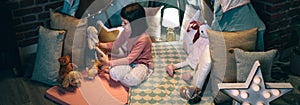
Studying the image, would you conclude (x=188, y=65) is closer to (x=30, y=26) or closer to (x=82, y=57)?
(x=82, y=57)

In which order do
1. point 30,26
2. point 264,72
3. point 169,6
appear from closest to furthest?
point 264,72 < point 30,26 < point 169,6

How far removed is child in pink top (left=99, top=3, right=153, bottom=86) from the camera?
273cm

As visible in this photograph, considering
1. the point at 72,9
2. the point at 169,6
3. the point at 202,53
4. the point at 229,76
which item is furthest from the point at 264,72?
the point at 72,9

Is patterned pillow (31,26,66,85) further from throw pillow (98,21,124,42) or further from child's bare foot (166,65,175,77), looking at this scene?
child's bare foot (166,65,175,77)

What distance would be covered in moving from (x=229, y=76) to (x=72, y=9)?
1.22 meters

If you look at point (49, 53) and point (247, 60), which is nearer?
point (247, 60)

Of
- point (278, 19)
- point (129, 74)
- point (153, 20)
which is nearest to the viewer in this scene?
point (129, 74)

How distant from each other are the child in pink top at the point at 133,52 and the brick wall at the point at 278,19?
0.89m

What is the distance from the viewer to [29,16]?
3.15 m

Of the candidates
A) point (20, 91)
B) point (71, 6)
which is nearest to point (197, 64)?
point (71, 6)

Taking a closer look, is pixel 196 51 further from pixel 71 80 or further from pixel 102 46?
pixel 71 80

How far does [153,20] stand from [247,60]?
0.99m

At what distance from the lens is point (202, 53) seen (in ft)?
8.77

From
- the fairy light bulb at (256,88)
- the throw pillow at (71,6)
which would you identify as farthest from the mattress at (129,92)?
the throw pillow at (71,6)
